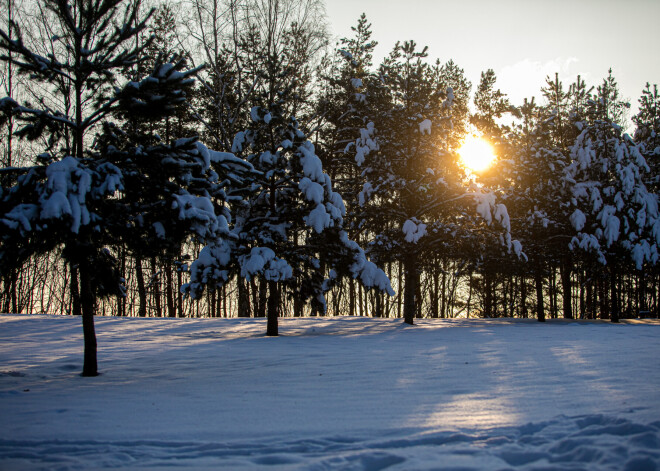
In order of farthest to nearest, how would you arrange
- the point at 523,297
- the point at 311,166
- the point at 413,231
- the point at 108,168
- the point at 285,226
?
the point at 523,297 → the point at 413,231 → the point at 285,226 → the point at 311,166 → the point at 108,168

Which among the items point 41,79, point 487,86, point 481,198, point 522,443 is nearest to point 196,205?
point 41,79

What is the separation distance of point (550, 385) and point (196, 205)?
6656 millimetres

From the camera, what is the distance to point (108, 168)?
777 cm

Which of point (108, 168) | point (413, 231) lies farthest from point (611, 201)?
point (108, 168)

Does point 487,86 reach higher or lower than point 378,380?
higher

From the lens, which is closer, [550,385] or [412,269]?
[550,385]

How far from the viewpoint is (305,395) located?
700cm

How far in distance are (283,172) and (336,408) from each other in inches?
399

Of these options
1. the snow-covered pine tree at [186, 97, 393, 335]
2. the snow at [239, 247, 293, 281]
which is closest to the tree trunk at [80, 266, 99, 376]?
the snow at [239, 247, 293, 281]

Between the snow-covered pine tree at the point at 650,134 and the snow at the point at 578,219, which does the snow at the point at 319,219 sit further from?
the snow-covered pine tree at the point at 650,134

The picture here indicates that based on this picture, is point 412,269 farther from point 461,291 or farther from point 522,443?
point 461,291

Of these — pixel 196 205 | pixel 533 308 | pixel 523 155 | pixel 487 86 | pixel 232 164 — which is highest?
pixel 487 86

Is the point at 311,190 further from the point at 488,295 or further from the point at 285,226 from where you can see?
the point at 488,295

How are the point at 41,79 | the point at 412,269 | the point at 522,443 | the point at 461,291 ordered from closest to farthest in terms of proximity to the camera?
the point at 522,443
the point at 41,79
the point at 412,269
the point at 461,291
